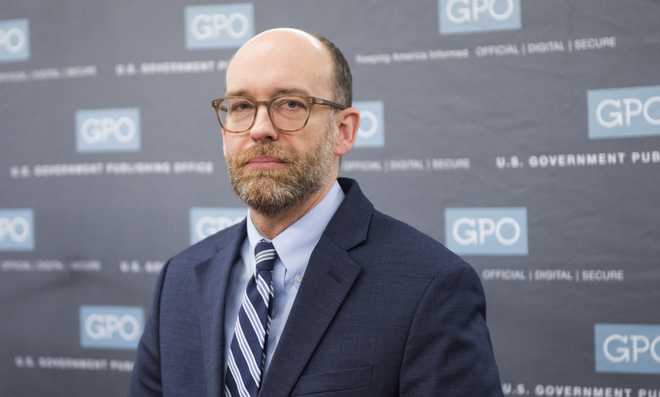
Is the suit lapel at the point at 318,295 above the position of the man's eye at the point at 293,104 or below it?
below

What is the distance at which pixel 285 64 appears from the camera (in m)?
1.32

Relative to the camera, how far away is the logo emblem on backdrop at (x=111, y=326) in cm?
256

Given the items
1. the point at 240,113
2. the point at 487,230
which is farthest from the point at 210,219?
the point at 240,113

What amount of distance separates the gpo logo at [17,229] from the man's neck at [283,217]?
160cm

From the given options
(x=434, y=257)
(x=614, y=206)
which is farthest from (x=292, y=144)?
(x=614, y=206)

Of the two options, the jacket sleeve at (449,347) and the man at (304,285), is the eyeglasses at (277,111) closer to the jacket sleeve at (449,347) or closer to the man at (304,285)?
the man at (304,285)

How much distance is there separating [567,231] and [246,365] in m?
1.22

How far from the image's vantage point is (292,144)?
52.7 inches

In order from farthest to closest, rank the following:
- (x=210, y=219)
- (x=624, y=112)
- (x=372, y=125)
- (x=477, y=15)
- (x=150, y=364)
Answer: (x=210, y=219)
(x=372, y=125)
(x=477, y=15)
(x=624, y=112)
(x=150, y=364)

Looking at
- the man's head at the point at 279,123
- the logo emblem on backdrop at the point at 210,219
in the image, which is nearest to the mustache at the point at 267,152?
the man's head at the point at 279,123

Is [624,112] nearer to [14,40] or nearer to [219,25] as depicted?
[219,25]

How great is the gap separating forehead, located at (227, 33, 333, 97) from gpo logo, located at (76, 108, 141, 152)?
1295 millimetres

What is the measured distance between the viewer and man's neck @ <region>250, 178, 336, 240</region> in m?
1.38

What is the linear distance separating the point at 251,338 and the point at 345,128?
0.47m
